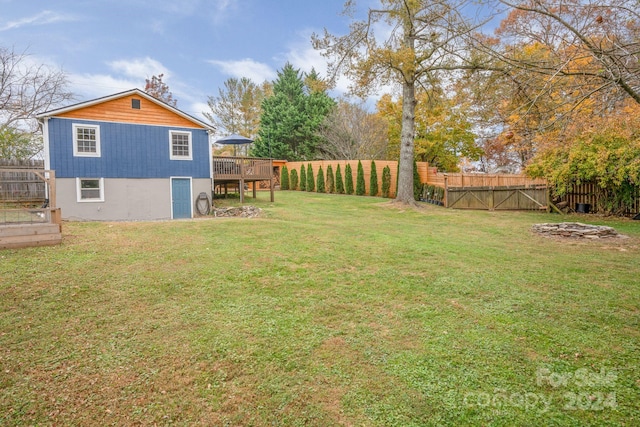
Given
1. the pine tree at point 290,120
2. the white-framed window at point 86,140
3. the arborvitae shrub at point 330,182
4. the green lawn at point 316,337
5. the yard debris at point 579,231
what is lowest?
the green lawn at point 316,337

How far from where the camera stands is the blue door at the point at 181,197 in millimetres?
13812

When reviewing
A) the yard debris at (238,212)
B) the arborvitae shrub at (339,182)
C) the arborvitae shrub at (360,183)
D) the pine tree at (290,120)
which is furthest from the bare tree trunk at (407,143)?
the pine tree at (290,120)

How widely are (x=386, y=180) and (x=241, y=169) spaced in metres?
9.02

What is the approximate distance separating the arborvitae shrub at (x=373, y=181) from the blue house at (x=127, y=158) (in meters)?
10.0

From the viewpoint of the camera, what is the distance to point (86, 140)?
1222 cm

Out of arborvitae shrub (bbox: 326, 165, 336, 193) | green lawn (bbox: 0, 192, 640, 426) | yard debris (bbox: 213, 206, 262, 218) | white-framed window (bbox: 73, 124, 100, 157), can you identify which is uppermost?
white-framed window (bbox: 73, 124, 100, 157)

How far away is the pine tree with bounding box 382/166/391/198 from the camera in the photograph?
20.2m

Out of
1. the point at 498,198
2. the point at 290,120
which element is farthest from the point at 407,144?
the point at 290,120

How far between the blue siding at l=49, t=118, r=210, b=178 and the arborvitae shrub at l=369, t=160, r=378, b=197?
33.2 ft

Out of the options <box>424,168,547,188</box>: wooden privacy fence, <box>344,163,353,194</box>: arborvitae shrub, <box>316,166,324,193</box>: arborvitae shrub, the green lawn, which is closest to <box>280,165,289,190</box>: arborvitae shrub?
<box>316,166,324,193</box>: arborvitae shrub

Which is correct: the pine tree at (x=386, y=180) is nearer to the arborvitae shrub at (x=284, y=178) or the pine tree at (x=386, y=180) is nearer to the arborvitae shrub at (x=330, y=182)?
the arborvitae shrub at (x=330, y=182)

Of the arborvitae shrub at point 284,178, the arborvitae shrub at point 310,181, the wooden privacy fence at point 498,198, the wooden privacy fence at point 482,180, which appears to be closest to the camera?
the wooden privacy fence at point 498,198

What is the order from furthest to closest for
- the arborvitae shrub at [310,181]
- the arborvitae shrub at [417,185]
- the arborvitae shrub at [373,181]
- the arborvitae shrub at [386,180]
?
the arborvitae shrub at [310,181] < the arborvitae shrub at [373,181] < the arborvitae shrub at [386,180] < the arborvitae shrub at [417,185]

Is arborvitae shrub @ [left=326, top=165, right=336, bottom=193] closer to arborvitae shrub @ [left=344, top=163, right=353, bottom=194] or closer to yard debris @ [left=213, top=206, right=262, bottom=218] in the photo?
arborvitae shrub @ [left=344, top=163, right=353, bottom=194]
